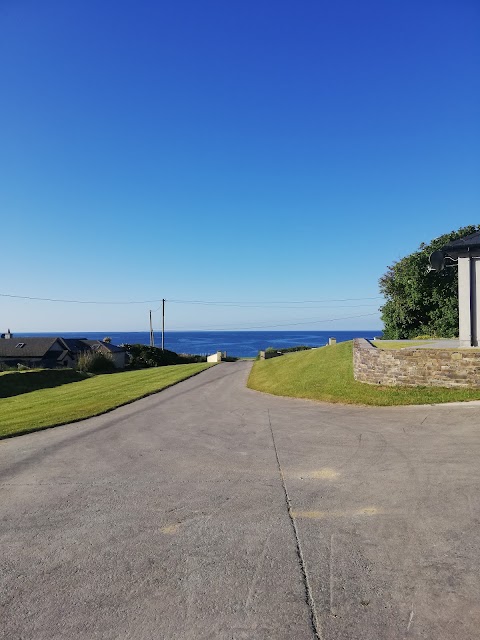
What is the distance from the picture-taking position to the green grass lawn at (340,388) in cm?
1263

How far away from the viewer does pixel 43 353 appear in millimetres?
53469

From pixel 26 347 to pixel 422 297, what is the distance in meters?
48.4

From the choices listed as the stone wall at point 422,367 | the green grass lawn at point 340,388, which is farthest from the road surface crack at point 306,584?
the stone wall at point 422,367

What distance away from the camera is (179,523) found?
5.17 meters

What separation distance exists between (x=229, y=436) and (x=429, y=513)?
5532mm

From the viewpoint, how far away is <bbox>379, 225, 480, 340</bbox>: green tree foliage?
108ft

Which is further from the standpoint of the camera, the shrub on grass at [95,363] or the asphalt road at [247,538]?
the shrub on grass at [95,363]

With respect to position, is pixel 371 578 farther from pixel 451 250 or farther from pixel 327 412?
pixel 451 250

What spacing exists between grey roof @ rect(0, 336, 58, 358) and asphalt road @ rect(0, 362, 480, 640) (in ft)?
162

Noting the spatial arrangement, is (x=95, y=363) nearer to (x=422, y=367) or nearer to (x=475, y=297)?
(x=422, y=367)

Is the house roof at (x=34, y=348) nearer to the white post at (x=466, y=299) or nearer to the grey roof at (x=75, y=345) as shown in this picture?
the grey roof at (x=75, y=345)

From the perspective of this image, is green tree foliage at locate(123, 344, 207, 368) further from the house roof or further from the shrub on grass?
the shrub on grass

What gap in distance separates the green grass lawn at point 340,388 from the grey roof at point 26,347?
41.4 metres

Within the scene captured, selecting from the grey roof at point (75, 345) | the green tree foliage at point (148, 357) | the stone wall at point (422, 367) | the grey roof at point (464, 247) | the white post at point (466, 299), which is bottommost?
the green tree foliage at point (148, 357)
